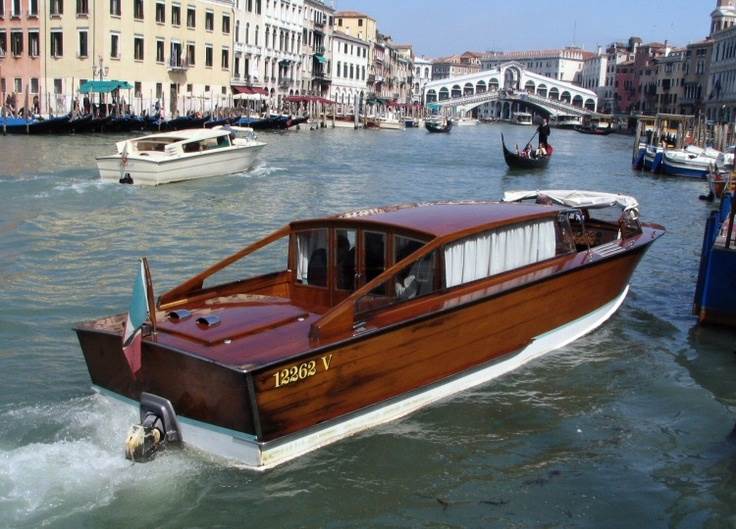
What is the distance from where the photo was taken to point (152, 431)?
4.57 m

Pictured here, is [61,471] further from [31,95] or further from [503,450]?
[31,95]

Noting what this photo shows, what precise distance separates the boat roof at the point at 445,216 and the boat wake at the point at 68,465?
189 cm

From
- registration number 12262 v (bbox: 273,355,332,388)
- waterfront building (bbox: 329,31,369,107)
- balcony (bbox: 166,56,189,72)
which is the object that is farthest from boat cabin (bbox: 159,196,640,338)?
waterfront building (bbox: 329,31,369,107)

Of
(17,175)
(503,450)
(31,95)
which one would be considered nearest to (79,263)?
(503,450)

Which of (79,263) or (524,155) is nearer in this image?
(79,263)

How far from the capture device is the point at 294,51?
183 ft

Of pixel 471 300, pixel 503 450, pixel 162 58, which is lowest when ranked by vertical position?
pixel 503 450

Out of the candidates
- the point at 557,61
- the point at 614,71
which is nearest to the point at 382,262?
the point at 614,71

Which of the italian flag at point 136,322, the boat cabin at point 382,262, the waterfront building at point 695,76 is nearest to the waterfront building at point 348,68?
the waterfront building at point 695,76

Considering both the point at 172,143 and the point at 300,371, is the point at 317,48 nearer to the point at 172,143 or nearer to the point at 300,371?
the point at 172,143

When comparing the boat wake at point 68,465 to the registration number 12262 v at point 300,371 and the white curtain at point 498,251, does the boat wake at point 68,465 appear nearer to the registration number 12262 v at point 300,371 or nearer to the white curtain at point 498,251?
the registration number 12262 v at point 300,371

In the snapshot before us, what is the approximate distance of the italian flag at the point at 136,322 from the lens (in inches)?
179

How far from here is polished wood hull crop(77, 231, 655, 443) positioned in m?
4.48

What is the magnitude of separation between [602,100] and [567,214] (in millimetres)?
104875
